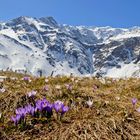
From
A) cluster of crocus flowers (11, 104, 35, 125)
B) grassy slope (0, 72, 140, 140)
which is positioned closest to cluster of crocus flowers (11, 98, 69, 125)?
cluster of crocus flowers (11, 104, 35, 125)

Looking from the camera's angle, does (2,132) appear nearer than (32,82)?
Yes

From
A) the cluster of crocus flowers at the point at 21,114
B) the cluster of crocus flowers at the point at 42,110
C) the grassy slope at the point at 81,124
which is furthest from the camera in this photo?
the cluster of crocus flowers at the point at 42,110

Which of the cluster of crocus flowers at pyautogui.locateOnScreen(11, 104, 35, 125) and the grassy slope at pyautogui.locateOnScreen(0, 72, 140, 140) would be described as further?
the cluster of crocus flowers at pyautogui.locateOnScreen(11, 104, 35, 125)

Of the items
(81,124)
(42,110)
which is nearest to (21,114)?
(42,110)

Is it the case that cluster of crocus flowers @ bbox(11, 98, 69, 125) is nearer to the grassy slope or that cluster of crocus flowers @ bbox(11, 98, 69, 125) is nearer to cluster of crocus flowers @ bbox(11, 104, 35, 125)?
cluster of crocus flowers @ bbox(11, 104, 35, 125)

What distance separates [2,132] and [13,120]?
273mm

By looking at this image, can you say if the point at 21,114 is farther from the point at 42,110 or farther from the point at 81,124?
the point at 81,124

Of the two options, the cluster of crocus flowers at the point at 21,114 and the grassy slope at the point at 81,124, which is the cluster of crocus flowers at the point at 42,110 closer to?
the cluster of crocus flowers at the point at 21,114

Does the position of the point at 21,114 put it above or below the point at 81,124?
above

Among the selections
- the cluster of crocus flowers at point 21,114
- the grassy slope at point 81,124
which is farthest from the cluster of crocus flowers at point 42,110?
the grassy slope at point 81,124

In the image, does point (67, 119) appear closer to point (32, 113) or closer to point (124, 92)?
point (32, 113)

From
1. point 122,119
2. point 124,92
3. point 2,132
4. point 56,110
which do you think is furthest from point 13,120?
point 124,92

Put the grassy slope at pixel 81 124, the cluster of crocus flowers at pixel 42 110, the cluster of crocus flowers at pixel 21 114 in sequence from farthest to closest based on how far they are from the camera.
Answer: the cluster of crocus flowers at pixel 42 110, the cluster of crocus flowers at pixel 21 114, the grassy slope at pixel 81 124

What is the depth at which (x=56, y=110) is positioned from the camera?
17.6ft
